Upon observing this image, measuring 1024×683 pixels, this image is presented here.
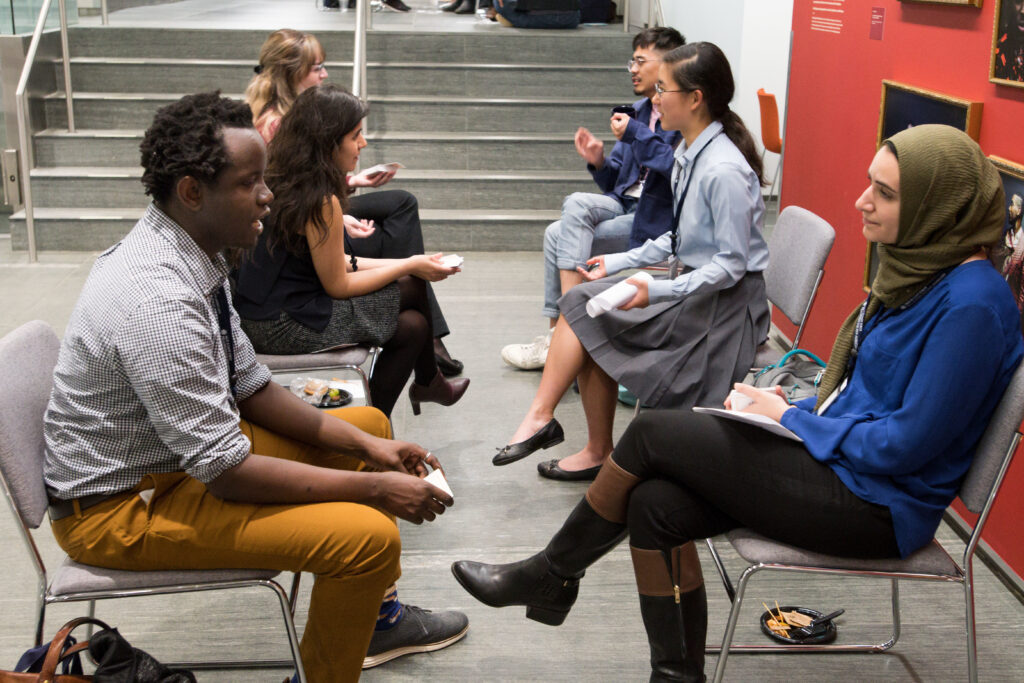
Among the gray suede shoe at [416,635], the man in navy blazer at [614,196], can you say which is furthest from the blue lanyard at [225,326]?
the man in navy blazer at [614,196]

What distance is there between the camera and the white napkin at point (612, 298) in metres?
2.76

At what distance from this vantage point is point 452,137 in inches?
259

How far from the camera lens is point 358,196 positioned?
3918mm

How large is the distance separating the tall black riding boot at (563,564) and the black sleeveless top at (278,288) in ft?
3.01

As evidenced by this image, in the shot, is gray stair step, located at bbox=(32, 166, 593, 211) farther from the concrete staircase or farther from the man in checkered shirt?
the man in checkered shirt

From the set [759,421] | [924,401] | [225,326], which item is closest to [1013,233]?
[924,401]

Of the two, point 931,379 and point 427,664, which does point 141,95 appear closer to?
point 427,664

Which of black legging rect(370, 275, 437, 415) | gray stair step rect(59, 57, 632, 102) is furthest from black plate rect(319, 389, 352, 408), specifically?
gray stair step rect(59, 57, 632, 102)

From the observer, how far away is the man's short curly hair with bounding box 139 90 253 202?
5.84 ft

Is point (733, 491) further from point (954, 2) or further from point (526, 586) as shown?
point (954, 2)

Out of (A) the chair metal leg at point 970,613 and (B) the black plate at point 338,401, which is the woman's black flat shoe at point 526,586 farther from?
(A) the chair metal leg at point 970,613

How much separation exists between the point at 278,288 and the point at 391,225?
1018 millimetres

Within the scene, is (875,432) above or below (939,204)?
below

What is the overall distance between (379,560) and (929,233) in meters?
1.19
